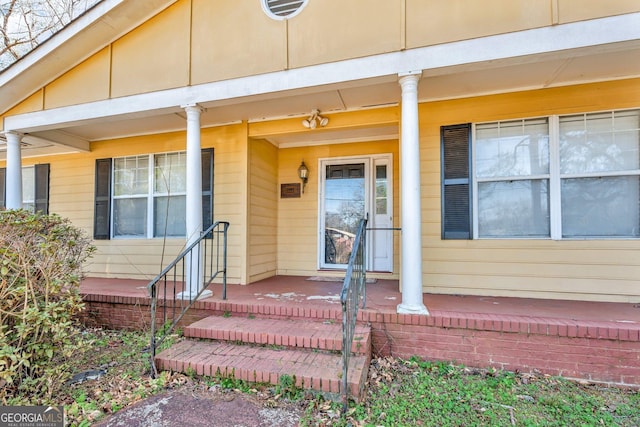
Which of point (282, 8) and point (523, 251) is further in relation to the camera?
point (523, 251)

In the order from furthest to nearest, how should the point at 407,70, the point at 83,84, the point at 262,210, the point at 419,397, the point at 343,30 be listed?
1. the point at 262,210
2. the point at 83,84
3. the point at 343,30
4. the point at 407,70
5. the point at 419,397

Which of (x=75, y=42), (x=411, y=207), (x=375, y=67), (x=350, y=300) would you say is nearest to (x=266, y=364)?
(x=350, y=300)

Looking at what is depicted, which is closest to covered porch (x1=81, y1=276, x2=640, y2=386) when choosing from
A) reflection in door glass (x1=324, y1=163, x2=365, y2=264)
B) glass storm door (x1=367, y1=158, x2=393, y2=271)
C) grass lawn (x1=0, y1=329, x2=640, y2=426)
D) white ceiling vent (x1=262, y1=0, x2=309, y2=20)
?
grass lawn (x1=0, y1=329, x2=640, y2=426)

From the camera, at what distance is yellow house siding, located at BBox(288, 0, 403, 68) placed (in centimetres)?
317

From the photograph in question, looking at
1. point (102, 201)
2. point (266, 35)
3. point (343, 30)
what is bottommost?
point (102, 201)

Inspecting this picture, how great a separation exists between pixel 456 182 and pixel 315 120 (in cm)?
204

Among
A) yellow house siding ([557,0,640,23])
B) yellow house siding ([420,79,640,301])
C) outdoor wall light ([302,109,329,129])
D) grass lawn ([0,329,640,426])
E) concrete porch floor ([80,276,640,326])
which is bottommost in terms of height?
grass lawn ([0,329,640,426])

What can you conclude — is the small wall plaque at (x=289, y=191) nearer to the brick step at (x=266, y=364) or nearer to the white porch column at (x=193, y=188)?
the white porch column at (x=193, y=188)

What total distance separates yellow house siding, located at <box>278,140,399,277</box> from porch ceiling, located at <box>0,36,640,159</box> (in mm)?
195

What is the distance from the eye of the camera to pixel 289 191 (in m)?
5.68

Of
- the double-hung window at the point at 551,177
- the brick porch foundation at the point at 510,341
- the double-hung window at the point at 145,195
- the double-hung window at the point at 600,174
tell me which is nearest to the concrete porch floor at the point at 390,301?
the brick porch foundation at the point at 510,341

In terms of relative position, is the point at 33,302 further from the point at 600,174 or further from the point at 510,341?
the point at 600,174

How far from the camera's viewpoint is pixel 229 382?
102 inches

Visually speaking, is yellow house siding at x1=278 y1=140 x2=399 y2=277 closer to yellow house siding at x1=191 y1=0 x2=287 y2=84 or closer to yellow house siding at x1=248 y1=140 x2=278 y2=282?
yellow house siding at x1=248 y1=140 x2=278 y2=282
